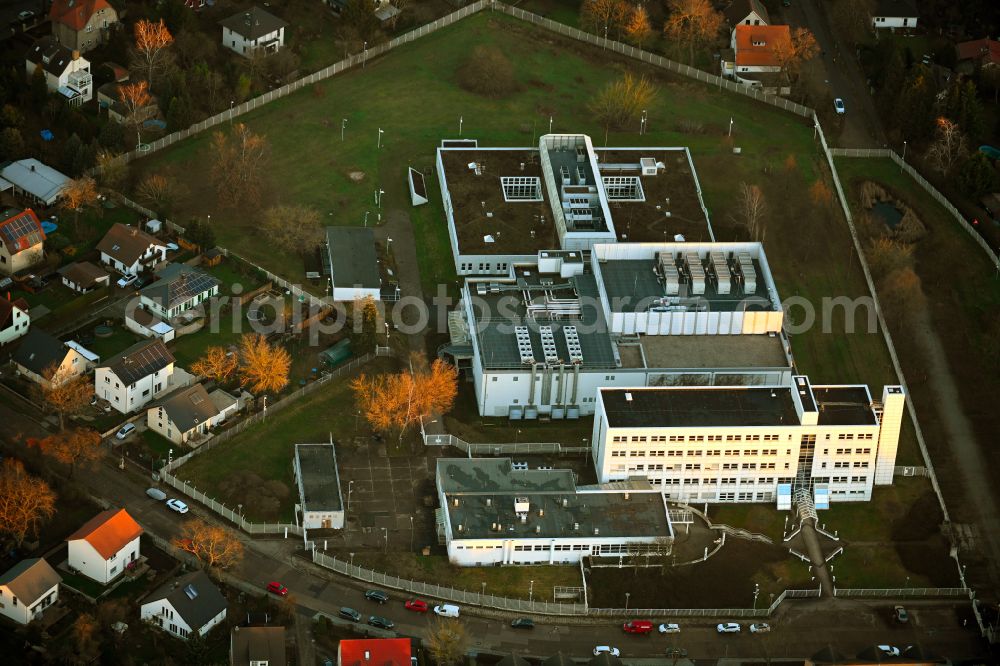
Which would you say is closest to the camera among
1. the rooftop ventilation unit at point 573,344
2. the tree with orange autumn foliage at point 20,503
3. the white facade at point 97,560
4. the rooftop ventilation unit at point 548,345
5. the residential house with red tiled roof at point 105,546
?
the residential house with red tiled roof at point 105,546

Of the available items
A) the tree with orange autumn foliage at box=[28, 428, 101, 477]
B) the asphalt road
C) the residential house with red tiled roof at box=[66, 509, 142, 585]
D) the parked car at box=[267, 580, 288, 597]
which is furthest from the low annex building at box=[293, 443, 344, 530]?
the tree with orange autumn foliage at box=[28, 428, 101, 477]

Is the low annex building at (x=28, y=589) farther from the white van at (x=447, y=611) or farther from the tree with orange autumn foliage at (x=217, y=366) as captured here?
the white van at (x=447, y=611)

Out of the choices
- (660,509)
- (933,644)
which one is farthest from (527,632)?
(933,644)

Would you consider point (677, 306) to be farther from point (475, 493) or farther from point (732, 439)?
point (475, 493)

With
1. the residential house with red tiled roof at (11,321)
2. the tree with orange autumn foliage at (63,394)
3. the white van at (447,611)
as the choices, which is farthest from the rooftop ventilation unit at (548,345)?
the residential house with red tiled roof at (11,321)

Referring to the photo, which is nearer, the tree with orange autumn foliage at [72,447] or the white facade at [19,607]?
the white facade at [19,607]

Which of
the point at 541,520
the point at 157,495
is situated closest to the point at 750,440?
the point at 541,520
